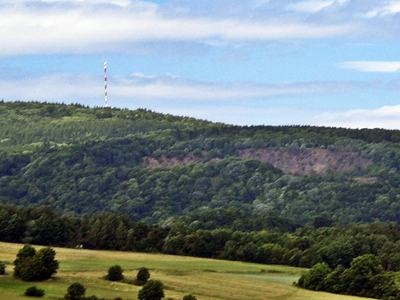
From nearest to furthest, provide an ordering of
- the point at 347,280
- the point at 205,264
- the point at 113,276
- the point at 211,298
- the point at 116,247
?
the point at 211,298, the point at 113,276, the point at 347,280, the point at 205,264, the point at 116,247

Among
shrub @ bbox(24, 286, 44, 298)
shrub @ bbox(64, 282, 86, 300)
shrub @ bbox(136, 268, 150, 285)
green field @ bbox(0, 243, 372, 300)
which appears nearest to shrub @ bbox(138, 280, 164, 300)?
green field @ bbox(0, 243, 372, 300)

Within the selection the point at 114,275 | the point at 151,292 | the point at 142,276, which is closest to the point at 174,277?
the point at 142,276

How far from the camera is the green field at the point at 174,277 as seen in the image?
482 ft

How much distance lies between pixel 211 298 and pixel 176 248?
2173 inches

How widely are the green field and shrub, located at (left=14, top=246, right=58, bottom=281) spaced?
108 centimetres

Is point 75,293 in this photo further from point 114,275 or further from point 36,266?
point 114,275

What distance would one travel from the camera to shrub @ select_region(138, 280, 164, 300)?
140 metres

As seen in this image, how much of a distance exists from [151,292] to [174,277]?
20.5 meters

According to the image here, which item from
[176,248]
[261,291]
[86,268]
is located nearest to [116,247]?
[176,248]

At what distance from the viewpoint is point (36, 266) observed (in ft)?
502

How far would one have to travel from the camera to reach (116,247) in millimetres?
198500

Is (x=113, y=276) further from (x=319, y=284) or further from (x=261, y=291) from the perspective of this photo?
(x=319, y=284)

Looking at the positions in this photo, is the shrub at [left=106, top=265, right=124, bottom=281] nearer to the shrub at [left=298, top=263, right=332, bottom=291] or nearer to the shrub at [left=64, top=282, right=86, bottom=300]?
the shrub at [left=64, top=282, right=86, bottom=300]

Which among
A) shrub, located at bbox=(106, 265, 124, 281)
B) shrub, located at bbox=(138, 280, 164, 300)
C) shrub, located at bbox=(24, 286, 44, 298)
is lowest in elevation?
shrub, located at bbox=(24, 286, 44, 298)
